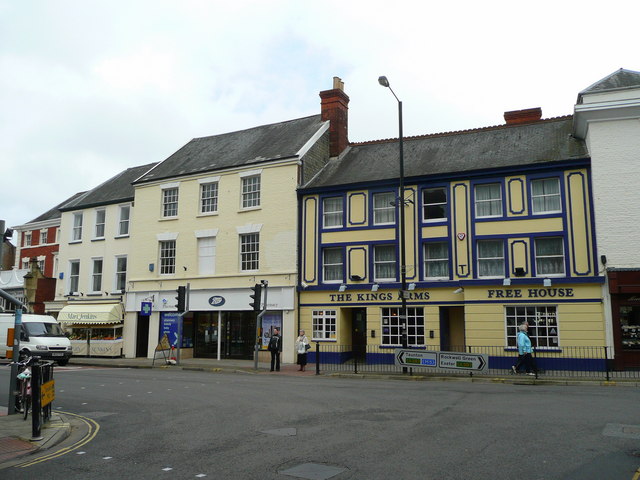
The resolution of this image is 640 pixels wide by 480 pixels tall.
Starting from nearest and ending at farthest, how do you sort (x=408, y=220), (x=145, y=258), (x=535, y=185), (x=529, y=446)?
(x=529, y=446)
(x=535, y=185)
(x=408, y=220)
(x=145, y=258)

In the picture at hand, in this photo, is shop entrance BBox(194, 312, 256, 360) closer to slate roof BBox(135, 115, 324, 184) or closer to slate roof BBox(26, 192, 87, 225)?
slate roof BBox(135, 115, 324, 184)

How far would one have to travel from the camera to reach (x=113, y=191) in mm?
35344

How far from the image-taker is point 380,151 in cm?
2867

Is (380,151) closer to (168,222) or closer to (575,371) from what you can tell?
(168,222)

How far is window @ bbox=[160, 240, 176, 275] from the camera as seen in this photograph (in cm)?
3022

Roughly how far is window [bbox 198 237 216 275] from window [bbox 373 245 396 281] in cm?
852

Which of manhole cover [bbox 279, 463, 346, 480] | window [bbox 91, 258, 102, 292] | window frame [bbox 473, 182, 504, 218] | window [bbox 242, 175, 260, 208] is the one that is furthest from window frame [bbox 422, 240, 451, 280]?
window [bbox 91, 258, 102, 292]

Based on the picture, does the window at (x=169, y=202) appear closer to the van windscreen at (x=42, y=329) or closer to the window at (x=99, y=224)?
the window at (x=99, y=224)

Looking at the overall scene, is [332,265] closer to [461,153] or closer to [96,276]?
[461,153]

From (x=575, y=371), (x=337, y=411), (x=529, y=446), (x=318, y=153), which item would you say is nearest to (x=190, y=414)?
(x=337, y=411)

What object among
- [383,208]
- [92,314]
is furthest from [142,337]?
[383,208]

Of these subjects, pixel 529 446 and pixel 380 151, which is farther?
pixel 380 151

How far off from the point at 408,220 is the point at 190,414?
15.5m

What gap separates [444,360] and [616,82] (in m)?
13.1
